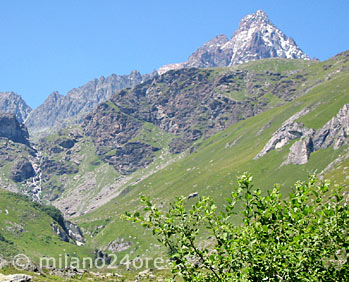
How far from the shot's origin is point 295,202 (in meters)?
12.3

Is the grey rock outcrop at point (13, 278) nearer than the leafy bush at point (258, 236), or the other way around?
the leafy bush at point (258, 236)

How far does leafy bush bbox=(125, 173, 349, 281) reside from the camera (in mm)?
11500

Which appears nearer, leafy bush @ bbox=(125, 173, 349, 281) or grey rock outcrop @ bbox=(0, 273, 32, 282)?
leafy bush @ bbox=(125, 173, 349, 281)

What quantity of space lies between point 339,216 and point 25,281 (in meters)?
39.3

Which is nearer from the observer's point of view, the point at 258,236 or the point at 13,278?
the point at 258,236

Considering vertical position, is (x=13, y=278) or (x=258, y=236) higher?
(x=13, y=278)

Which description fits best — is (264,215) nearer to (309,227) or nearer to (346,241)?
(309,227)

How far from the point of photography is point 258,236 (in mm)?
11883

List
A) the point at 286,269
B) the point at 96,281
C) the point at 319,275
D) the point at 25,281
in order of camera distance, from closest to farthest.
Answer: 1. the point at 286,269
2. the point at 319,275
3. the point at 25,281
4. the point at 96,281

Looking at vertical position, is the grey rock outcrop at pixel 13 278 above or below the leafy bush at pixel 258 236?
above

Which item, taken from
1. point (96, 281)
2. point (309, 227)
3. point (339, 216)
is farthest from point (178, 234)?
point (96, 281)

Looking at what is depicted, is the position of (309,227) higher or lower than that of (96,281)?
higher

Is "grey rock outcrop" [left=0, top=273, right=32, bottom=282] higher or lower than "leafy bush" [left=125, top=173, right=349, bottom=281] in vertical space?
higher

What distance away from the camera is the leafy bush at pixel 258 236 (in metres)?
11.5
